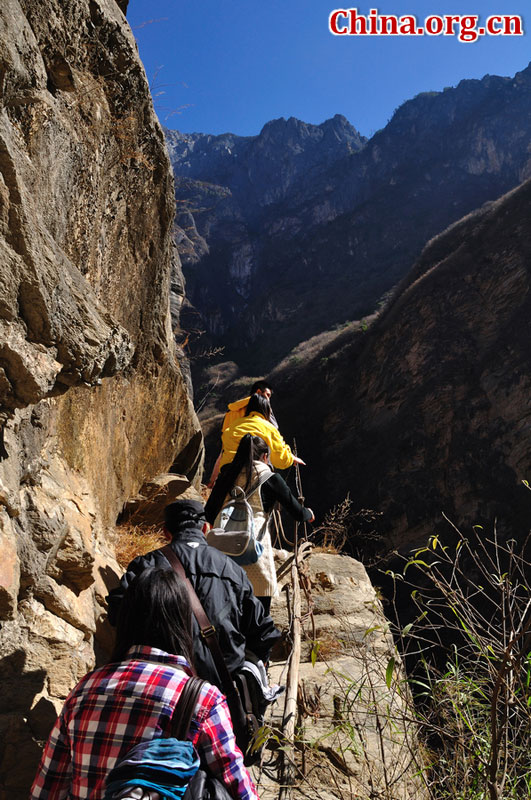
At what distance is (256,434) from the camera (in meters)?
3.39

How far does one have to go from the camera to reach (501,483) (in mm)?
13438

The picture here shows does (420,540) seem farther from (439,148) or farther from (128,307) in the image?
(439,148)

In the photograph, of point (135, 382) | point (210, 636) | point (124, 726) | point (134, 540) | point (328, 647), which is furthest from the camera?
point (135, 382)

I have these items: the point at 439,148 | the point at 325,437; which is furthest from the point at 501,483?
the point at 439,148

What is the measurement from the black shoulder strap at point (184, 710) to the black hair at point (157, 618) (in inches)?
4.6

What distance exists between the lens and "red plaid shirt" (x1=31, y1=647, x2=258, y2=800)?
1276mm

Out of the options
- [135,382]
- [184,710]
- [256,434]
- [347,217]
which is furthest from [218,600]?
[347,217]

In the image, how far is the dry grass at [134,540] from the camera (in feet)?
13.7

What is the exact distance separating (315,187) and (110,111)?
76.5 m

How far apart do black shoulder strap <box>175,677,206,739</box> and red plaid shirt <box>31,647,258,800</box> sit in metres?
0.01

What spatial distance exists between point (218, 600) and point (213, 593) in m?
0.03

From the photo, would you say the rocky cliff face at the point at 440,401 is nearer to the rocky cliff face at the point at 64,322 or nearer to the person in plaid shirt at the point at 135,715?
the rocky cliff face at the point at 64,322

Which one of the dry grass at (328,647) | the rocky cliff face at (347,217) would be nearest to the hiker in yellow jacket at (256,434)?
the dry grass at (328,647)

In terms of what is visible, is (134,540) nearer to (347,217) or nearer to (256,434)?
(256,434)
